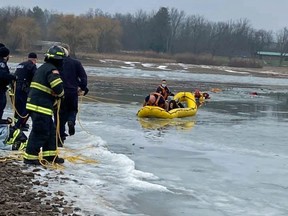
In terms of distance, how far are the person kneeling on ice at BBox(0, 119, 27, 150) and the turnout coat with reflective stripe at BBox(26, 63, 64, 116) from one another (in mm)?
1310

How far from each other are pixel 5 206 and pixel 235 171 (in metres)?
4.95

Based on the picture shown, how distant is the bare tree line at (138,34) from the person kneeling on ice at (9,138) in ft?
221

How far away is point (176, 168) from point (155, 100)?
862 centimetres

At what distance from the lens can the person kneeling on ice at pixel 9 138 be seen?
9.83 m

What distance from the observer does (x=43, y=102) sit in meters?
8.79

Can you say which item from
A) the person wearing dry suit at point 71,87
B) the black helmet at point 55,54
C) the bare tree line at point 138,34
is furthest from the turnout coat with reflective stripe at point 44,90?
the bare tree line at point 138,34

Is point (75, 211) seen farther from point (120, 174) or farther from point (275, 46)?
point (275, 46)

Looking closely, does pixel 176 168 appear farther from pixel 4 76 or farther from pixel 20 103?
pixel 20 103

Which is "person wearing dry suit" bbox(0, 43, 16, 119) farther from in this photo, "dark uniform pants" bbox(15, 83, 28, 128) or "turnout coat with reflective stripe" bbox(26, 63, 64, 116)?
"turnout coat with reflective stripe" bbox(26, 63, 64, 116)

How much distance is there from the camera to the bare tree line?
265 feet

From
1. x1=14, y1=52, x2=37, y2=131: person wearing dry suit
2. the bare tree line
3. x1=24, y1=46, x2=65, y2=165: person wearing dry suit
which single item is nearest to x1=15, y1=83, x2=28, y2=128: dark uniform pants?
x1=14, y1=52, x2=37, y2=131: person wearing dry suit

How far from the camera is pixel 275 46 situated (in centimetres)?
14512

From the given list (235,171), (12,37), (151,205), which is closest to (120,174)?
(151,205)

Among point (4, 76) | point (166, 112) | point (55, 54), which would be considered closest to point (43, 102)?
point (55, 54)
